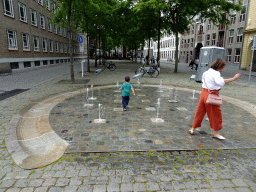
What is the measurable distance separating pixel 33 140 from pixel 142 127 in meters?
2.62

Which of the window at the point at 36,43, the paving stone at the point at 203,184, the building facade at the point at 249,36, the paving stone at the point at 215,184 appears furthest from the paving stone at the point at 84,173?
the building facade at the point at 249,36

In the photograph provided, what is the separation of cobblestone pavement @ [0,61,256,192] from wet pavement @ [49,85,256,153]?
0.30 m

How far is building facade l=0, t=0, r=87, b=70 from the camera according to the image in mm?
19516

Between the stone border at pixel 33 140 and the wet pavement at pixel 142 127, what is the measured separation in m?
0.21

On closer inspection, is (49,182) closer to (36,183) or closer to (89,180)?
(36,183)

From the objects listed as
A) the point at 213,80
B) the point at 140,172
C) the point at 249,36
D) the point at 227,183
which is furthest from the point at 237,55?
the point at 140,172

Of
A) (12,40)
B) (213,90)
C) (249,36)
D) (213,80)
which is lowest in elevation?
(213,90)

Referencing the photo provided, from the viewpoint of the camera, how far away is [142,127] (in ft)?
16.7

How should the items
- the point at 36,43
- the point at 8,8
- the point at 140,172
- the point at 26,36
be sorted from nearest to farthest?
1. the point at 140,172
2. the point at 8,8
3. the point at 26,36
4. the point at 36,43

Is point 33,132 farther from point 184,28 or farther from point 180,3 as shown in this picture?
point 184,28

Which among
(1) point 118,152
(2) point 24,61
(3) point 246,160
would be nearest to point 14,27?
(2) point 24,61

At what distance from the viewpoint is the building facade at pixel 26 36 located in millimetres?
19516

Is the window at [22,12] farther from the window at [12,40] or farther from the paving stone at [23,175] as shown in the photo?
the paving stone at [23,175]

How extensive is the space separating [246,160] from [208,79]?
1.74 meters
